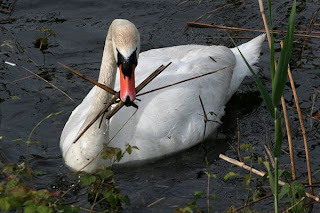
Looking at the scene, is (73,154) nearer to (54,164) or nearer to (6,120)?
(54,164)

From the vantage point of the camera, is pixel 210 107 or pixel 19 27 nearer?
pixel 210 107

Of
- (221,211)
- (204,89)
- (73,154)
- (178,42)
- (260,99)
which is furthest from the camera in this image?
(178,42)

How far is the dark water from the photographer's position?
22.6 feet

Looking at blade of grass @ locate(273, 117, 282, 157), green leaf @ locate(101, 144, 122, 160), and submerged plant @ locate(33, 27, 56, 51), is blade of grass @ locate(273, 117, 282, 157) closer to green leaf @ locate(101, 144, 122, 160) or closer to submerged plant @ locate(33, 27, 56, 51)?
green leaf @ locate(101, 144, 122, 160)

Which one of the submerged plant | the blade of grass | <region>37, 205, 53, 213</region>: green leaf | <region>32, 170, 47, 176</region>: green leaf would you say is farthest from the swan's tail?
<region>37, 205, 53, 213</region>: green leaf

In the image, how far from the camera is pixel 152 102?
735cm

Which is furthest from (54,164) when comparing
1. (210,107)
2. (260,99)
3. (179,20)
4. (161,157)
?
(179,20)

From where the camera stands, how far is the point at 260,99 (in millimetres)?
8695

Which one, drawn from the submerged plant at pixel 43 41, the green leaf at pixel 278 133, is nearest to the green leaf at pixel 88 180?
the green leaf at pixel 278 133

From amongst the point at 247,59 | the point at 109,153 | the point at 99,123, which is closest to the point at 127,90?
the point at 109,153

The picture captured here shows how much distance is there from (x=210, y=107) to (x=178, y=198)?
1.51m

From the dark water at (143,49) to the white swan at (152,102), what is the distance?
0.65 feet

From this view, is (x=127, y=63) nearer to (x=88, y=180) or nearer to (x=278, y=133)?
(x=88, y=180)

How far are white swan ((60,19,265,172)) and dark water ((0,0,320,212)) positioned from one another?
198mm
